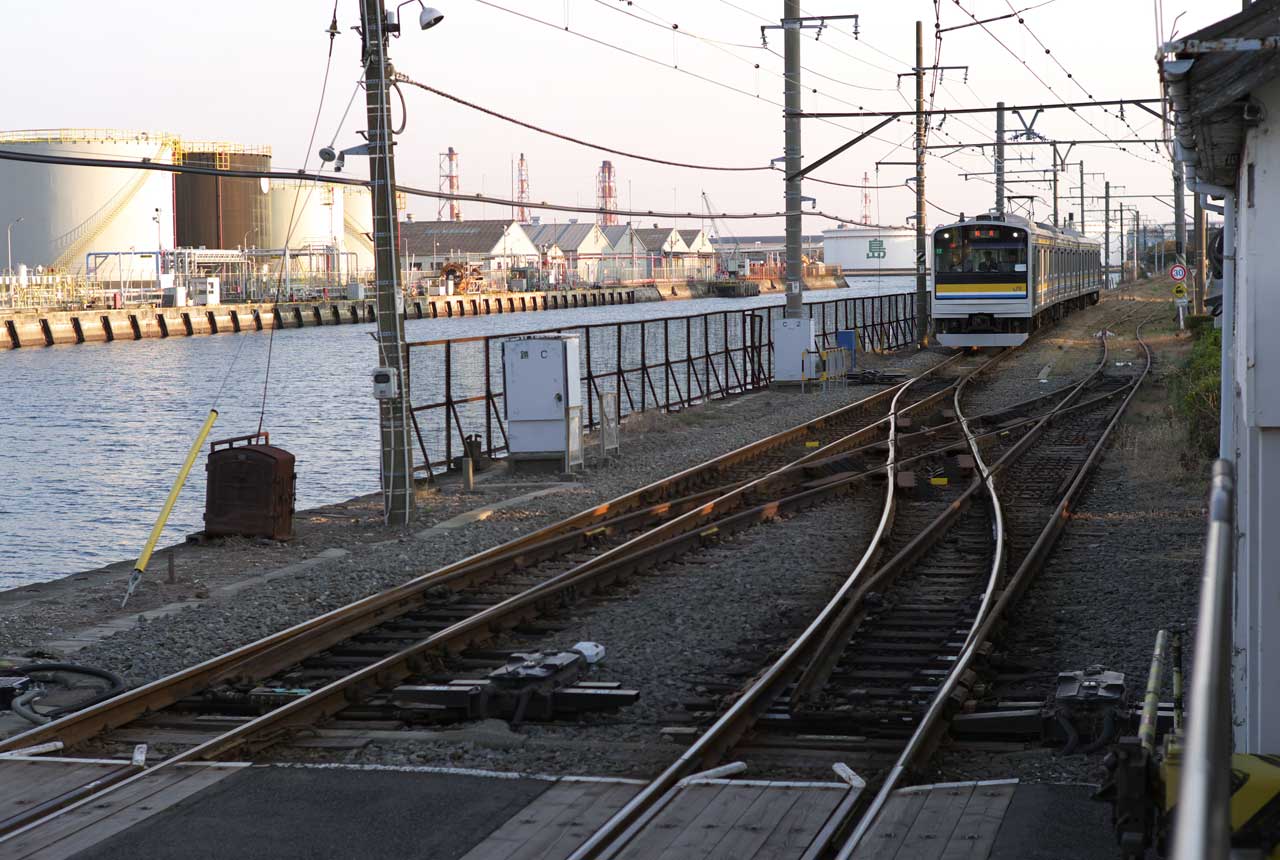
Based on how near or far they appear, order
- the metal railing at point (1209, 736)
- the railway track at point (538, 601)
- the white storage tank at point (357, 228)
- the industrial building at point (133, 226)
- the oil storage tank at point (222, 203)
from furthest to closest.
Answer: the white storage tank at point (357, 228) < the oil storage tank at point (222, 203) < the industrial building at point (133, 226) < the railway track at point (538, 601) < the metal railing at point (1209, 736)

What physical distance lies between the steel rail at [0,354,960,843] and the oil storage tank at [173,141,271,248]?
322ft

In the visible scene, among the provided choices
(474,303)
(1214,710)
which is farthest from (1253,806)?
(474,303)

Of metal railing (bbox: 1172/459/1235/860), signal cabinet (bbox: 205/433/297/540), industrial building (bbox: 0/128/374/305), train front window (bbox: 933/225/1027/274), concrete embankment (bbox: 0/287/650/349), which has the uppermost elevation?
industrial building (bbox: 0/128/374/305)

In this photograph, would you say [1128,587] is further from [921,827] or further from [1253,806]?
[1253,806]

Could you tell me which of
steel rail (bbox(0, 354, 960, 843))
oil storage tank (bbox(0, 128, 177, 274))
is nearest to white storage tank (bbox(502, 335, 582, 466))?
steel rail (bbox(0, 354, 960, 843))

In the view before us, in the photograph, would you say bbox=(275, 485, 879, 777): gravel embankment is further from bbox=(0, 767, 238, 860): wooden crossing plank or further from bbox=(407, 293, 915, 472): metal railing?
bbox=(407, 293, 915, 472): metal railing

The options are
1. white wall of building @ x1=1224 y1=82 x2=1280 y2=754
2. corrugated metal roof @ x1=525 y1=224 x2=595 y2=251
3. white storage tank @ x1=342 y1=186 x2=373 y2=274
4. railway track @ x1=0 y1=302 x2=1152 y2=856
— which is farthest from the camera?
corrugated metal roof @ x1=525 y1=224 x2=595 y2=251

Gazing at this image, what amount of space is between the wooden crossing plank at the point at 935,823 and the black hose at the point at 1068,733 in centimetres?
83

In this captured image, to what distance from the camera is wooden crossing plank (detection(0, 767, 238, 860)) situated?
604 centimetres

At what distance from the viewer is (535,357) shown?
59.4 feet

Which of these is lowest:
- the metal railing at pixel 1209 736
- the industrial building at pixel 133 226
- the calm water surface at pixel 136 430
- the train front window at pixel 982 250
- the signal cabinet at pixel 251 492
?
the calm water surface at pixel 136 430

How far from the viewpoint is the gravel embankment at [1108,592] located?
23.7 feet

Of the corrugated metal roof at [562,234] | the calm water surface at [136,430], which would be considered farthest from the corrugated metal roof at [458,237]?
the calm water surface at [136,430]

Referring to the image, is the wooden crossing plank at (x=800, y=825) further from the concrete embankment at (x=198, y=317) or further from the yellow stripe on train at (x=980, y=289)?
the concrete embankment at (x=198, y=317)
